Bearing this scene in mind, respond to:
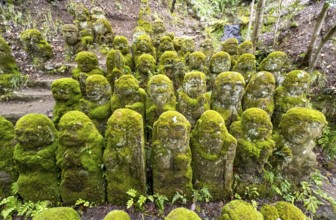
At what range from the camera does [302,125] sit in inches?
160

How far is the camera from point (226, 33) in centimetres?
1395

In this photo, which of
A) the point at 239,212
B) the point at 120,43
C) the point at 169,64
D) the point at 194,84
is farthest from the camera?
the point at 120,43

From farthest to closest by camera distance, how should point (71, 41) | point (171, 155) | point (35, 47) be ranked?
point (71, 41)
point (35, 47)
point (171, 155)

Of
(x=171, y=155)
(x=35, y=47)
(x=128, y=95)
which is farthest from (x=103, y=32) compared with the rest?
(x=171, y=155)

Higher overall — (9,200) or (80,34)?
(80,34)

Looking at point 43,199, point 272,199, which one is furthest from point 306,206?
point 43,199

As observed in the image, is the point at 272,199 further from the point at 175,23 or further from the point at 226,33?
the point at 175,23

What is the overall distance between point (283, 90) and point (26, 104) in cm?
839

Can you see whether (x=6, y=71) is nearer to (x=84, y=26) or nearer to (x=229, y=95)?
(x=84, y=26)

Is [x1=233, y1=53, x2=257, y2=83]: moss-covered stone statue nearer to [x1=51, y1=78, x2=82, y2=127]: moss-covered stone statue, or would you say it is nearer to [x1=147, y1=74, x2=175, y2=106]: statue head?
[x1=147, y1=74, x2=175, y2=106]: statue head

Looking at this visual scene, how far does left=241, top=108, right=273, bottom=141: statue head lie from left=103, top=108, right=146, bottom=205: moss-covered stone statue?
6.99 feet

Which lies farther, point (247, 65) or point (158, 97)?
point (247, 65)

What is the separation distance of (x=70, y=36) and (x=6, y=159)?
646 cm

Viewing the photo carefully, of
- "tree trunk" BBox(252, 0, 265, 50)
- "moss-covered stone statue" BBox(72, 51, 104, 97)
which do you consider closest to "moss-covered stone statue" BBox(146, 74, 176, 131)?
"moss-covered stone statue" BBox(72, 51, 104, 97)
